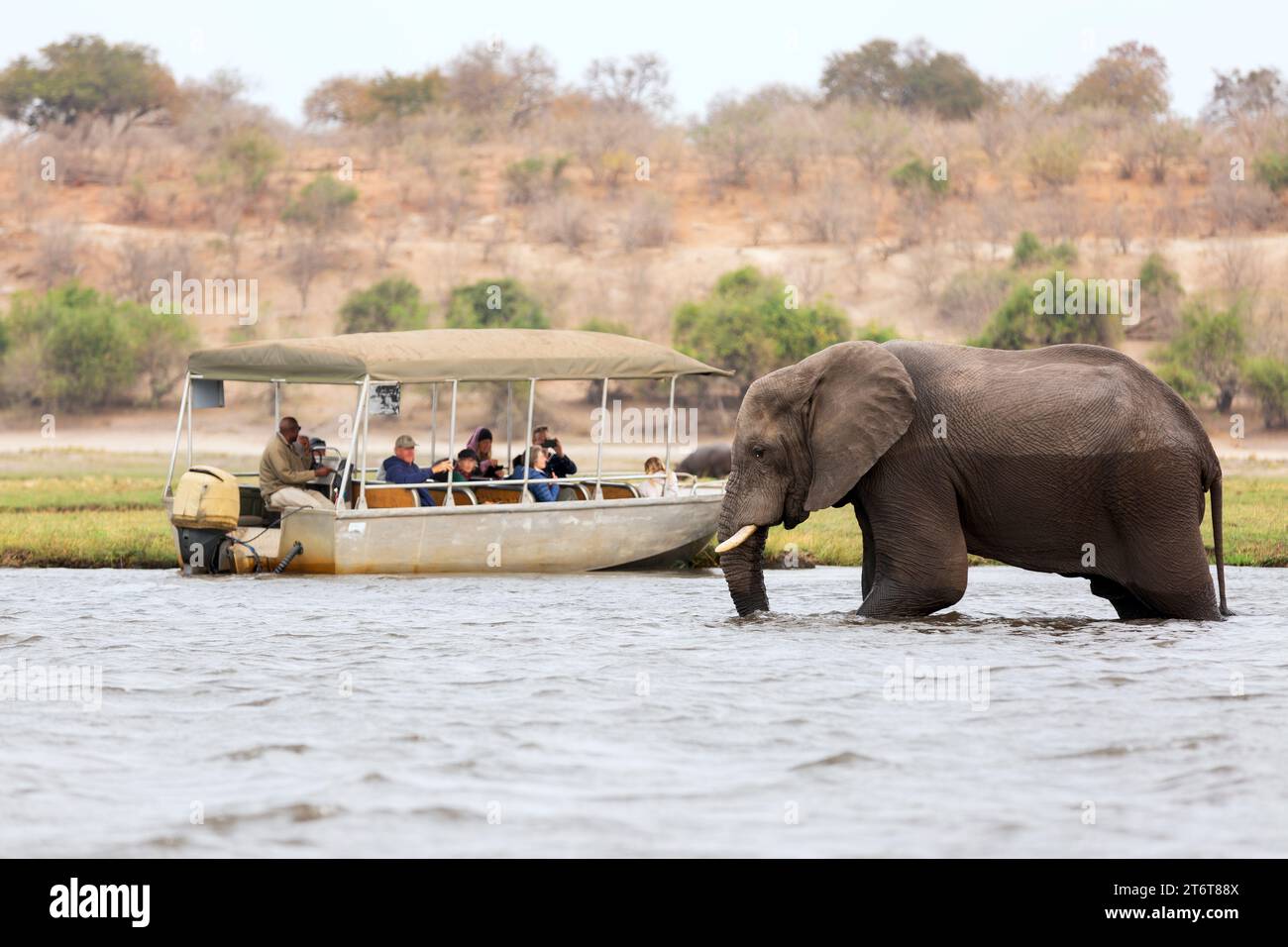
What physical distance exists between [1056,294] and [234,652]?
28.3m

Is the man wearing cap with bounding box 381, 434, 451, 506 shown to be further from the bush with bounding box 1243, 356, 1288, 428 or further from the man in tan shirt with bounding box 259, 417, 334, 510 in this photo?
the bush with bounding box 1243, 356, 1288, 428

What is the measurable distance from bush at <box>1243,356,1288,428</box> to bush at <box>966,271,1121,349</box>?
382 cm

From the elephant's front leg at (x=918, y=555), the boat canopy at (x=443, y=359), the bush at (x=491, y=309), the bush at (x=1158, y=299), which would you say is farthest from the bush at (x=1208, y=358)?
the elephant's front leg at (x=918, y=555)

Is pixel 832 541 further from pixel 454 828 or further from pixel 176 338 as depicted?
pixel 176 338

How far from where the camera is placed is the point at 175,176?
169 feet

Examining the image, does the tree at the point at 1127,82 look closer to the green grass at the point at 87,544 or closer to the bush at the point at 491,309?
the bush at the point at 491,309

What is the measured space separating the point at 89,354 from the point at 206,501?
71.7 ft

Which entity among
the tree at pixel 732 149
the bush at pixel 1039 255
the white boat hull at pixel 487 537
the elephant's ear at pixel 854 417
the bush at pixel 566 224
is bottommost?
the white boat hull at pixel 487 537

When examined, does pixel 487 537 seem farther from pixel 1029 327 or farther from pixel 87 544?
pixel 1029 327

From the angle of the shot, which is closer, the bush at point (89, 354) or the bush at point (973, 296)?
the bush at point (89, 354)

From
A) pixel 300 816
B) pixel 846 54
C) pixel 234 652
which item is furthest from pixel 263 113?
pixel 300 816

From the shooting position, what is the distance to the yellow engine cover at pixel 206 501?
15.8 m

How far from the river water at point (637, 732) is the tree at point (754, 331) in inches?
921

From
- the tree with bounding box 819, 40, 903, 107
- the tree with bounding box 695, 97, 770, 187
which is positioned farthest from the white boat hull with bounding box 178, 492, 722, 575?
the tree with bounding box 819, 40, 903, 107
